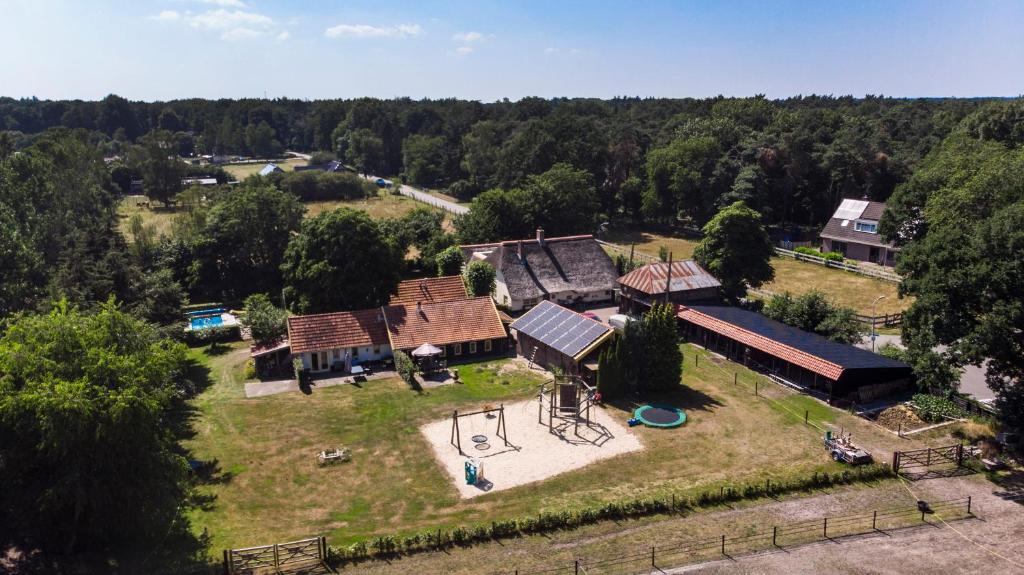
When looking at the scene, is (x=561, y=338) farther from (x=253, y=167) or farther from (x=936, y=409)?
(x=253, y=167)

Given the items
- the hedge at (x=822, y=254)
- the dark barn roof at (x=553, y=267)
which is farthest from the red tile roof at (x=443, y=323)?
the hedge at (x=822, y=254)

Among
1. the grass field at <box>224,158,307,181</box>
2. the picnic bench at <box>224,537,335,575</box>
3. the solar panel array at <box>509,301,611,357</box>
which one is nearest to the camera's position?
the picnic bench at <box>224,537,335,575</box>

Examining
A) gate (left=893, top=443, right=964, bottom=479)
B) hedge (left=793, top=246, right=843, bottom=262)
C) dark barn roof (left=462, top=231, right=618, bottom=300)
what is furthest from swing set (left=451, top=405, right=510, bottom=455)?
hedge (left=793, top=246, right=843, bottom=262)

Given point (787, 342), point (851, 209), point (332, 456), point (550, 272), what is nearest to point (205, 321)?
point (332, 456)

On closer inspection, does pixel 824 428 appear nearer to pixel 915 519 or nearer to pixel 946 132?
pixel 915 519

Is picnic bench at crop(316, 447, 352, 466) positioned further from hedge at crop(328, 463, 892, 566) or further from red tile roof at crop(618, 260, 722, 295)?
red tile roof at crop(618, 260, 722, 295)

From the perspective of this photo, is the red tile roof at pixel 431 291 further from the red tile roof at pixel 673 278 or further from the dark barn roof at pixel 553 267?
the red tile roof at pixel 673 278
